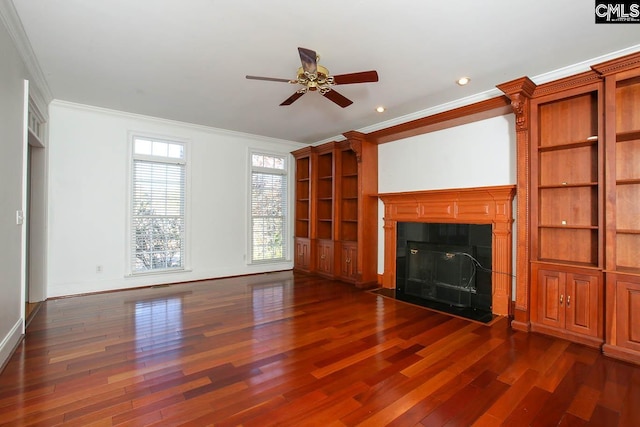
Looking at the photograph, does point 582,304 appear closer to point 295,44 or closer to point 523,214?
point 523,214

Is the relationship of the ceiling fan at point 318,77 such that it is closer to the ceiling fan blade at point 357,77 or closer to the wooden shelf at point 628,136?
the ceiling fan blade at point 357,77

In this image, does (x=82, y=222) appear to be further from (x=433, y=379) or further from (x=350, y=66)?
(x=433, y=379)

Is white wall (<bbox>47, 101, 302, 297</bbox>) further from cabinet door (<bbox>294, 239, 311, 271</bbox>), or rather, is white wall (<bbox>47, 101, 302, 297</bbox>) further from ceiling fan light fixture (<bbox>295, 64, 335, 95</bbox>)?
ceiling fan light fixture (<bbox>295, 64, 335, 95</bbox>)

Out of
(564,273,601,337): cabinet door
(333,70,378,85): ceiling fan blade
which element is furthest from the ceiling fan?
(564,273,601,337): cabinet door

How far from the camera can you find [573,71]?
10.3 ft

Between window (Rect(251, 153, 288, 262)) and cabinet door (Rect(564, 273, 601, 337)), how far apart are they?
480cm

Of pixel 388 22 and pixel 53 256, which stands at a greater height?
pixel 388 22

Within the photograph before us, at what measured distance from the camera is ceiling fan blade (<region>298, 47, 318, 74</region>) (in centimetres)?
231

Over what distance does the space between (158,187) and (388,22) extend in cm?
433

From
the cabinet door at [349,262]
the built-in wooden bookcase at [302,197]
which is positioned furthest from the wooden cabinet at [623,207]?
the built-in wooden bookcase at [302,197]

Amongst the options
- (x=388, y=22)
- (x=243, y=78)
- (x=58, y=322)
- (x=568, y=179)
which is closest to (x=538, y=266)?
(x=568, y=179)

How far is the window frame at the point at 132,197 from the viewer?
190 inches

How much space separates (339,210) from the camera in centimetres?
568

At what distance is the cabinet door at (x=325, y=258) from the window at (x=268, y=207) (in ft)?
3.01
